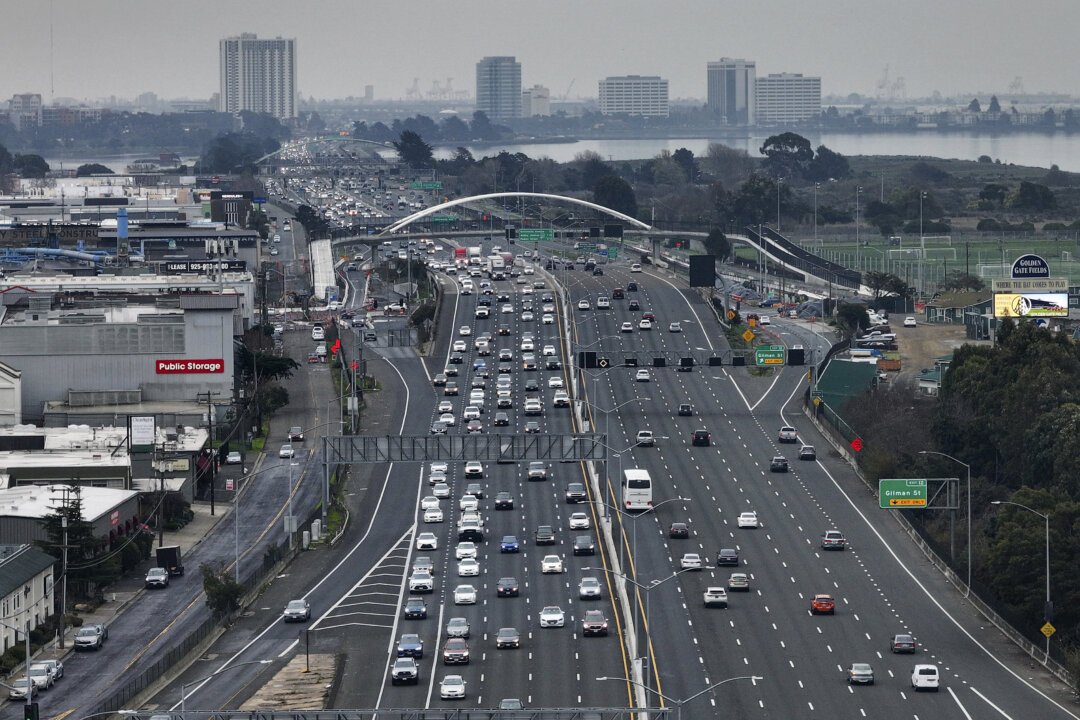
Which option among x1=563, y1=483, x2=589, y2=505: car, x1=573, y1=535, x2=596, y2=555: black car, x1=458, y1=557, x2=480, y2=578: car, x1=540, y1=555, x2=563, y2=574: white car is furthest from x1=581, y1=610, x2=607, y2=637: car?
x1=563, y1=483, x2=589, y2=505: car

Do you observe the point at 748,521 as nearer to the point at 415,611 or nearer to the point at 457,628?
the point at 415,611

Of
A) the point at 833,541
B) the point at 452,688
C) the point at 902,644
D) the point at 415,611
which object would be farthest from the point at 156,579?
the point at 902,644

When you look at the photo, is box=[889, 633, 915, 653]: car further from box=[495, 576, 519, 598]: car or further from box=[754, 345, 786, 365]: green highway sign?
box=[754, 345, 786, 365]: green highway sign

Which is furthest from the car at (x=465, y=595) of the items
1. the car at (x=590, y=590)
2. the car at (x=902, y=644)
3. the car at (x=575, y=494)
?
the car at (x=575, y=494)

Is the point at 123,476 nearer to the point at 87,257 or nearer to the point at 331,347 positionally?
the point at 331,347

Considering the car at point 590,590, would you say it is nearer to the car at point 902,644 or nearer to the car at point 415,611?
the car at point 415,611

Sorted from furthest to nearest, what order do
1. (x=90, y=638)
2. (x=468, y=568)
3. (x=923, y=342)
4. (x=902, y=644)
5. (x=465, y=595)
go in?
(x=923, y=342), (x=468, y=568), (x=465, y=595), (x=90, y=638), (x=902, y=644)

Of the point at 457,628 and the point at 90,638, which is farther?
the point at 90,638
